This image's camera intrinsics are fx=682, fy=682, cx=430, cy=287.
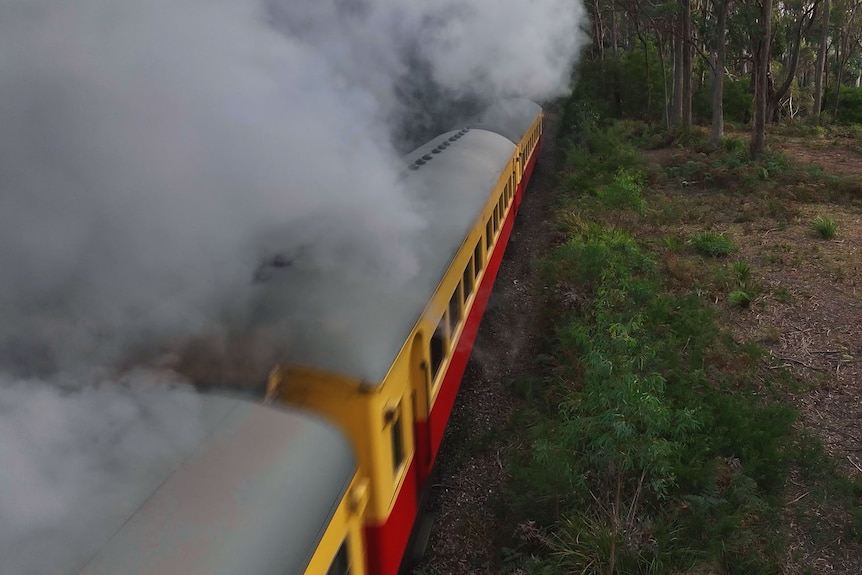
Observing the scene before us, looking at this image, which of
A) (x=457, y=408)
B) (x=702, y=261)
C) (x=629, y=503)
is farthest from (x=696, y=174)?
(x=629, y=503)

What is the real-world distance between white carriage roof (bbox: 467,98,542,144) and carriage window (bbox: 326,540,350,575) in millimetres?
8000

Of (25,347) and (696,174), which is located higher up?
(25,347)

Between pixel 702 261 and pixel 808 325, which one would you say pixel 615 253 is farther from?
pixel 808 325

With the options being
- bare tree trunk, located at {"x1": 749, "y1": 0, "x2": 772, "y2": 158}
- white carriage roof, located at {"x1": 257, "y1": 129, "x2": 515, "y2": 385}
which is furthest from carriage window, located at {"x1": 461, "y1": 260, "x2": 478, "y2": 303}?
bare tree trunk, located at {"x1": 749, "y1": 0, "x2": 772, "y2": 158}

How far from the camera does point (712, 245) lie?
9.97 meters

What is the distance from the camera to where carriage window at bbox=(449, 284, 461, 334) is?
16.4ft

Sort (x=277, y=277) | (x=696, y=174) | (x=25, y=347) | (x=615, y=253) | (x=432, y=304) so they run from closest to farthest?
1. (x=25, y=347)
2. (x=277, y=277)
3. (x=432, y=304)
4. (x=615, y=253)
5. (x=696, y=174)

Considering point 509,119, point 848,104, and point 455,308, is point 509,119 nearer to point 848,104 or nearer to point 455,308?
point 455,308

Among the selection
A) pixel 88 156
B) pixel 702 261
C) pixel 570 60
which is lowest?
pixel 702 261

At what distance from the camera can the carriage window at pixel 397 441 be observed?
11.3 ft

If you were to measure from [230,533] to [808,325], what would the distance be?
7353 millimetres

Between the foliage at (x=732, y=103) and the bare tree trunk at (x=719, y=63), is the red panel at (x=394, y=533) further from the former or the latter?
the foliage at (x=732, y=103)

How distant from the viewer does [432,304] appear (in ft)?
13.4

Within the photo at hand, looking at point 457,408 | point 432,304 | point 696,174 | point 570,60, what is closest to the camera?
point 432,304
